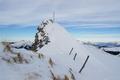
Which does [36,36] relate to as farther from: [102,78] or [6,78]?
[6,78]

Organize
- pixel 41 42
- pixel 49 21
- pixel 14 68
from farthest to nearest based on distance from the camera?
1. pixel 49 21
2. pixel 41 42
3. pixel 14 68

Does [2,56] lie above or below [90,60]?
above

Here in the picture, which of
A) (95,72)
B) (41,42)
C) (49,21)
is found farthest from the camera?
(49,21)

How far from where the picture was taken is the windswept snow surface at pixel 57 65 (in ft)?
29.5

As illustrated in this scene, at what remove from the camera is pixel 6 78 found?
7785 mm

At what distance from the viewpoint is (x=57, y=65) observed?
13172 millimetres

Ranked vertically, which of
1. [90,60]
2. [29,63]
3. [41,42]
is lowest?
[41,42]

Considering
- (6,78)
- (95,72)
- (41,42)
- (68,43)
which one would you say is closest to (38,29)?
(41,42)

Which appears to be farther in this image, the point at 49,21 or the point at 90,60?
the point at 49,21

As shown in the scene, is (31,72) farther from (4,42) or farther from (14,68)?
(4,42)

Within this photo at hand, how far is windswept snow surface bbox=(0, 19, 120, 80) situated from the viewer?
8.98 m

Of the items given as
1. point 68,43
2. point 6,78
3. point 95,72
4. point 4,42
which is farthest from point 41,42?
point 6,78

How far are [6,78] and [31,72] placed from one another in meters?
1.62

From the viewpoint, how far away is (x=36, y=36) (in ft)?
117
